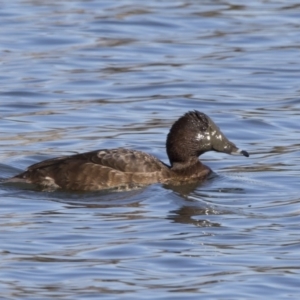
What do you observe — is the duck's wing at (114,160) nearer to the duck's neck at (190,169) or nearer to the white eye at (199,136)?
the duck's neck at (190,169)

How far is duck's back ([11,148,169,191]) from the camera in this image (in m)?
12.4

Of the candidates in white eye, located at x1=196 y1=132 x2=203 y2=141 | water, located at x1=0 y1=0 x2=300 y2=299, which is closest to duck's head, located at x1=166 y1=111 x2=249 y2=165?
white eye, located at x1=196 y1=132 x2=203 y2=141

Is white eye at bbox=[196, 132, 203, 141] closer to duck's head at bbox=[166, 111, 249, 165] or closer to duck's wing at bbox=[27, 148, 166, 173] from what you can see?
duck's head at bbox=[166, 111, 249, 165]

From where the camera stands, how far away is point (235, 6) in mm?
24438

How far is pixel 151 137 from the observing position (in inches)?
598

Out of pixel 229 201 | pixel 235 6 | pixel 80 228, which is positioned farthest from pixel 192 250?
pixel 235 6

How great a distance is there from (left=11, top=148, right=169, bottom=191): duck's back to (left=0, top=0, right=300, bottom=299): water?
0.17 metres

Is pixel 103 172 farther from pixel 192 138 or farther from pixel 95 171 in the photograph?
pixel 192 138

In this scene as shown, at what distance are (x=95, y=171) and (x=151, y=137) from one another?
286 centimetres

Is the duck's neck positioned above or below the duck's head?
below

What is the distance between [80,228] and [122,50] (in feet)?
36.0

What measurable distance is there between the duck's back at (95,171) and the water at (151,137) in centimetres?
17

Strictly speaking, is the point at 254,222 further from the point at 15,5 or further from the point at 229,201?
the point at 15,5

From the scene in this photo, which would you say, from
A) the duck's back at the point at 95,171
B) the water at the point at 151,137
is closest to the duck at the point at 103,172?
the duck's back at the point at 95,171
